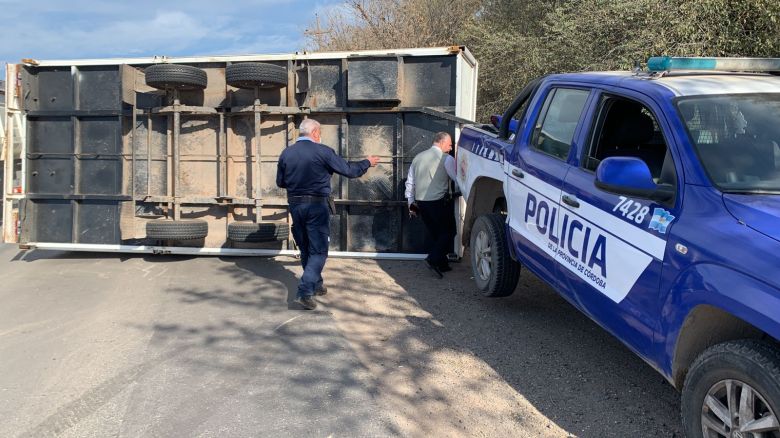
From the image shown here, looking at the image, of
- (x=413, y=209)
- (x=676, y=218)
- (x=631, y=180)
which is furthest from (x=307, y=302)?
(x=676, y=218)

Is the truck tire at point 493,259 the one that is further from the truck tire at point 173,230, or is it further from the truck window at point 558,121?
the truck tire at point 173,230

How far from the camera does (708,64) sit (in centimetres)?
385

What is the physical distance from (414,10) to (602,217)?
20.4 metres

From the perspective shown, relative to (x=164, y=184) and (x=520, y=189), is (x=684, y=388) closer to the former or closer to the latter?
(x=520, y=189)

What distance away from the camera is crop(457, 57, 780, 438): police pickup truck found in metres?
2.52

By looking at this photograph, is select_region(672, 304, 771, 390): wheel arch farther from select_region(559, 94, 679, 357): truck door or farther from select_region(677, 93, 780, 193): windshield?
select_region(677, 93, 780, 193): windshield

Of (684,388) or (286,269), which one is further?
(286,269)

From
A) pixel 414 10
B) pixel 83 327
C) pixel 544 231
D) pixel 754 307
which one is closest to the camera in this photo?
pixel 754 307

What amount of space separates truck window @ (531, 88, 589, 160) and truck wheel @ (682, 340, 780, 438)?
189cm

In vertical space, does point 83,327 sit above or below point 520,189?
below

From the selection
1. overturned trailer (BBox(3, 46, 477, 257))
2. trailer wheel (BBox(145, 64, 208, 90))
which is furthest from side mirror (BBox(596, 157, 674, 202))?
trailer wheel (BBox(145, 64, 208, 90))

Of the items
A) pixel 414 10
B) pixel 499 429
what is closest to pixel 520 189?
pixel 499 429

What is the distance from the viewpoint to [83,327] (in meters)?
5.43

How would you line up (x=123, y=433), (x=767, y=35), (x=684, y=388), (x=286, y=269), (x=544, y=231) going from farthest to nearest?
(x=767, y=35), (x=286, y=269), (x=544, y=231), (x=123, y=433), (x=684, y=388)
